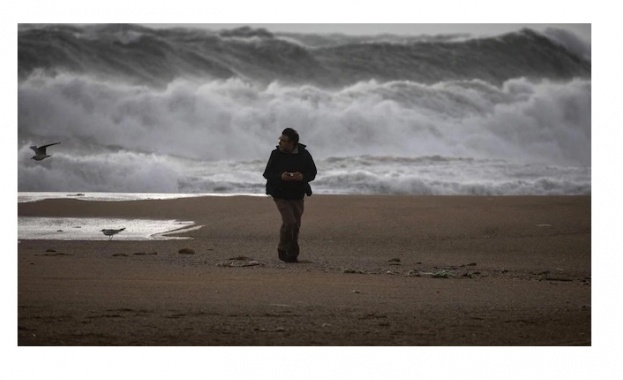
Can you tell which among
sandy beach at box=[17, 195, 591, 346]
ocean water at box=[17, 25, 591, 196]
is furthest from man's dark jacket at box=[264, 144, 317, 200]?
ocean water at box=[17, 25, 591, 196]

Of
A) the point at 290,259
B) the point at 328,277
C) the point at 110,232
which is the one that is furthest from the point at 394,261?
the point at 110,232

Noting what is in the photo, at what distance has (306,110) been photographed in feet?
33.8

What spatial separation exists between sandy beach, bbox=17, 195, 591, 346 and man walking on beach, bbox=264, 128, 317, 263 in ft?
1.61

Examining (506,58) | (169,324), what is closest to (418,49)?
(506,58)

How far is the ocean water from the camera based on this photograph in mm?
8125

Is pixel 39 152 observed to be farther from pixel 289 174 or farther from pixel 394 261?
pixel 394 261

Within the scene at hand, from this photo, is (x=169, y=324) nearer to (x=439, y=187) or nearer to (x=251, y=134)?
(x=251, y=134)

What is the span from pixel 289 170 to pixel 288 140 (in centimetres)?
26

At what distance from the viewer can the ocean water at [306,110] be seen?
8.12 metres

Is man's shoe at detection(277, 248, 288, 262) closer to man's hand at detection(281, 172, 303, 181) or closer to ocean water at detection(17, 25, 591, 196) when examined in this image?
man's hand at detection(281, 172, 303, 181)

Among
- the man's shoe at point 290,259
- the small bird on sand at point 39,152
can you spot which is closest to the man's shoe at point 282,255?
the man's shoe at point 290,259

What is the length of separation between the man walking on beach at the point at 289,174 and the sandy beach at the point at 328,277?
1.61 feet

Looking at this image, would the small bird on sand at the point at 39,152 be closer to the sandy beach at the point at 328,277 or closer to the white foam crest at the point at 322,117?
the white foam crest at the point at 322,117
